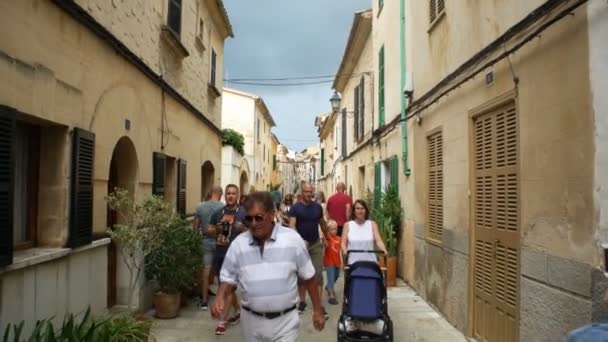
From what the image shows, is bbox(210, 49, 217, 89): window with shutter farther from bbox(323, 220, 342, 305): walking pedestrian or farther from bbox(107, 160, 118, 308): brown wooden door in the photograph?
bbox(107, 160, 118, 308): brown wooden door

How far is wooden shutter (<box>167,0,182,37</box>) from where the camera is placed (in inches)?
350

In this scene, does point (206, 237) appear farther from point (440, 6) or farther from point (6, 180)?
point (440, 6)

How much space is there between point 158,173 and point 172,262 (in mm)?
1764

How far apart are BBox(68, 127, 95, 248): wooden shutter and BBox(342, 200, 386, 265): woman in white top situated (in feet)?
10.2

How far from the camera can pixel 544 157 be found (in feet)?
14.4

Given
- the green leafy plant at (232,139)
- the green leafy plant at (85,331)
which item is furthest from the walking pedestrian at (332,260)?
the green leafy plant at (232,139)

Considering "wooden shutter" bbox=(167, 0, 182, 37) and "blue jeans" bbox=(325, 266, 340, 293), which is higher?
"wooden shutter" bbox=(167, 0, 182, 37)

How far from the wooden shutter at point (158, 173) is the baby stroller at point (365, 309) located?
12.5 feet

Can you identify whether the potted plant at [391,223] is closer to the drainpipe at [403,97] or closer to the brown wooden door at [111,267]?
the drainpipe at [403,97]

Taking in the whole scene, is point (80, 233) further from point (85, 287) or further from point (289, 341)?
point (289, 341)

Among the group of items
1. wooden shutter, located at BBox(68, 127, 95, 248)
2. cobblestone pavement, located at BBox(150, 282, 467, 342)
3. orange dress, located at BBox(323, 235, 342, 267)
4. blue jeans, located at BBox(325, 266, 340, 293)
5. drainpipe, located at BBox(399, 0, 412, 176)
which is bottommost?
cobblestone pavement, located at BBox(150, 282, 467, 342)

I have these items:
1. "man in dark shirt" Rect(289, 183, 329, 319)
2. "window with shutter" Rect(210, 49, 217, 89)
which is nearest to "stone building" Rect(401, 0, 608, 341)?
"man in dark shirt" Rect(289, 183, 329, 319)

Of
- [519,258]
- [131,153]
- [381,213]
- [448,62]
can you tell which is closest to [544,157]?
[519,258]

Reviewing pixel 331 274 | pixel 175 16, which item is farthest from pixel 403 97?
pixel 175 16
